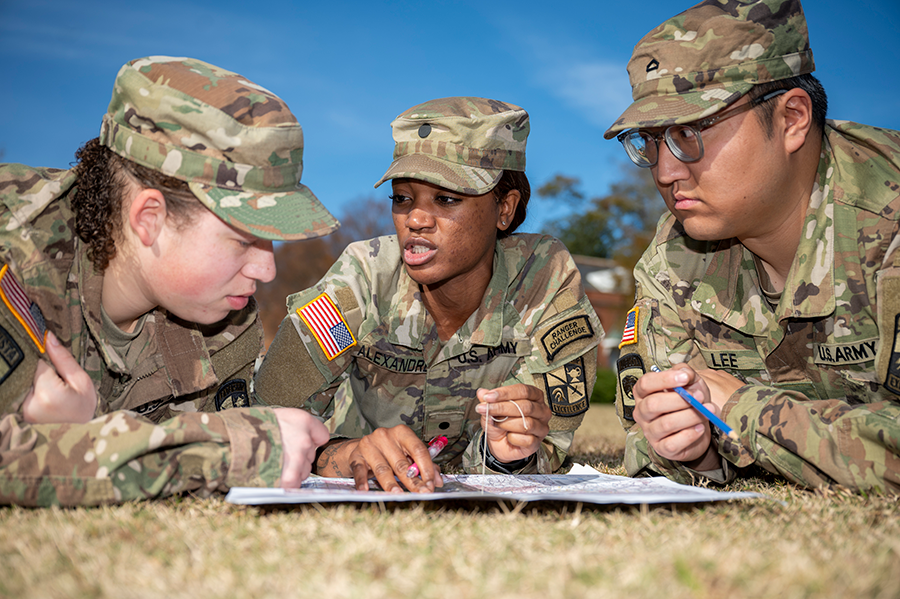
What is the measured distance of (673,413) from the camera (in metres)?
2.39

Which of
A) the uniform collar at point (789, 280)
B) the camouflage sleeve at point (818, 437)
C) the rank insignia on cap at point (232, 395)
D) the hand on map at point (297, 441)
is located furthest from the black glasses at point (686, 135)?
the rank insignia on cap at point (232, 395)

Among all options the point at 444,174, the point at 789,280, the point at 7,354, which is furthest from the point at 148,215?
the point at 789,280

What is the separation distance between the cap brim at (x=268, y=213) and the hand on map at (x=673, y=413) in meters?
1.29

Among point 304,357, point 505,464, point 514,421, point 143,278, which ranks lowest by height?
point 505,464

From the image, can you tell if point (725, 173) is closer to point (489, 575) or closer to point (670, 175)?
point (670, 175)

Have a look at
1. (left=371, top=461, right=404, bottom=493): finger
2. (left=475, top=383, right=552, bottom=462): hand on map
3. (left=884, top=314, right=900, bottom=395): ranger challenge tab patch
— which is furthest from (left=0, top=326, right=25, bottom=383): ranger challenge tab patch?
(left=884, top=314, right=900, bottom=395): ranger challenge tab patch

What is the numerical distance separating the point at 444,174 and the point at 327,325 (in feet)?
3.00

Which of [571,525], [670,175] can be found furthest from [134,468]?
[670,175]

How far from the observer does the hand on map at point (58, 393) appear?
193 cm

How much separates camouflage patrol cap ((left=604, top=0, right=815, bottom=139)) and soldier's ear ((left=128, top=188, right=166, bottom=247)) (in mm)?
1823

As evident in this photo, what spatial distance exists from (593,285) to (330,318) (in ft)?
117

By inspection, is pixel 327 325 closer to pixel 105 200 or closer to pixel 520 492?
pixel 105 200

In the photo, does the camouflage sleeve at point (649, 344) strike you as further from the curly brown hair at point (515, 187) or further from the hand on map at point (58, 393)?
the hand on map at point (58, 393)

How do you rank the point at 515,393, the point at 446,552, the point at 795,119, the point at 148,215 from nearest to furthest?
the point at 446,552, the point at 148,215, the point at 515,393, the point at 795,119
